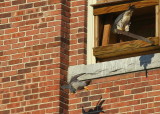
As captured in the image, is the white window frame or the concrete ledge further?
the white window frame

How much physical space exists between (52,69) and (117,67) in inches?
39.8

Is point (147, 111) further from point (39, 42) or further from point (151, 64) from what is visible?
point (39, 42)

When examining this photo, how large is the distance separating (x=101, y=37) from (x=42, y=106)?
1.53 m

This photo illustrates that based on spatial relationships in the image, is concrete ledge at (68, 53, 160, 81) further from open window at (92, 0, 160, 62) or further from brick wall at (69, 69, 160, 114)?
open window at (92, 0, 160, 62)

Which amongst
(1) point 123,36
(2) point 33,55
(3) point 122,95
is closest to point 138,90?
(3) point 122,95

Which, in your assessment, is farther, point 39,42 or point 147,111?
point 39,42

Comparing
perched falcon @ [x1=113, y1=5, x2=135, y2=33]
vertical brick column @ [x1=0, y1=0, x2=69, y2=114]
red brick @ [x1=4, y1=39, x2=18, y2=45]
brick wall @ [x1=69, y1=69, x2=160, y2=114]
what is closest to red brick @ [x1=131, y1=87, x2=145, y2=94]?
brick wall @ [x1=69, y1=69, x2=160, y2=114]

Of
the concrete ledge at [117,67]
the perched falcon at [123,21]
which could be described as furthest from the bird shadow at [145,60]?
the perched falcon at [123,21]

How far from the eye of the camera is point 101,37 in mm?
14703

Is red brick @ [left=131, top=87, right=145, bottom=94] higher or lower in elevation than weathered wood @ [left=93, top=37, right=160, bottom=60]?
lower

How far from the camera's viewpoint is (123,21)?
1394 cm

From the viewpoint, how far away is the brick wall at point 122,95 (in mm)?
13586

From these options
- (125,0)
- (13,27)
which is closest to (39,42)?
(13,27)

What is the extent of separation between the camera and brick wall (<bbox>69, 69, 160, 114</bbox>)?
13.6 meters
